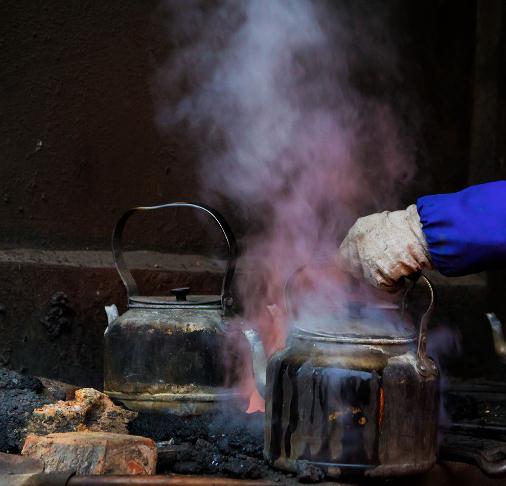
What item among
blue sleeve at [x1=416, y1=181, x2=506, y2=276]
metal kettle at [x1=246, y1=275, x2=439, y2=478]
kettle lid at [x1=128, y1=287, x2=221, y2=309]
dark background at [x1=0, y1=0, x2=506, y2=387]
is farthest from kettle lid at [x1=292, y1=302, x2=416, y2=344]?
dark background at [x1=0, y1=0, x2=506, y2=387]

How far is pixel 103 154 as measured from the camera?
402 centimetres

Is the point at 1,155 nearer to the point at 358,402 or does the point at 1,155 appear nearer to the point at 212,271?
the point at 212,271

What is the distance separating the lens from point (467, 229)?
2479 millimetres

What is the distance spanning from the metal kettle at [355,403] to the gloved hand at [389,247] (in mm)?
120

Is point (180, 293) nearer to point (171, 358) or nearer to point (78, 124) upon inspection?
point (171, 358)

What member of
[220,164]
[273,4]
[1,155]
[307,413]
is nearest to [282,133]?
[220,164]

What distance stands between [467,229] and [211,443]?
101cm

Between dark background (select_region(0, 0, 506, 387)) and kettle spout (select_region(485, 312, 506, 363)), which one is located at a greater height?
dark background (select_region(0, 0, 506, 387))

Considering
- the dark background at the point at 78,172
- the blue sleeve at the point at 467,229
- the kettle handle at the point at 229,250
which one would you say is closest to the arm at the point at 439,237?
the blue sleeve at the point at 467,229

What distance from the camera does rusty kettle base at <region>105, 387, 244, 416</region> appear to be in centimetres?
306

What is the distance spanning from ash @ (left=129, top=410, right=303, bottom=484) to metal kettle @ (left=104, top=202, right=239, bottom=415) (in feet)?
0.20

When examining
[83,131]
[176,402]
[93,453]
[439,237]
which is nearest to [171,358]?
[176,402]

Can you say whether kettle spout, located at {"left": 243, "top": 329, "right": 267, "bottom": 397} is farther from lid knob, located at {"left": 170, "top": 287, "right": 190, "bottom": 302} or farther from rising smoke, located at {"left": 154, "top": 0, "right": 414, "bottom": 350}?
rising smoke, located at {"left": 154, "top": 0, "right": 414, "bottom": 350}

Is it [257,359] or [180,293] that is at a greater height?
[180,293]
